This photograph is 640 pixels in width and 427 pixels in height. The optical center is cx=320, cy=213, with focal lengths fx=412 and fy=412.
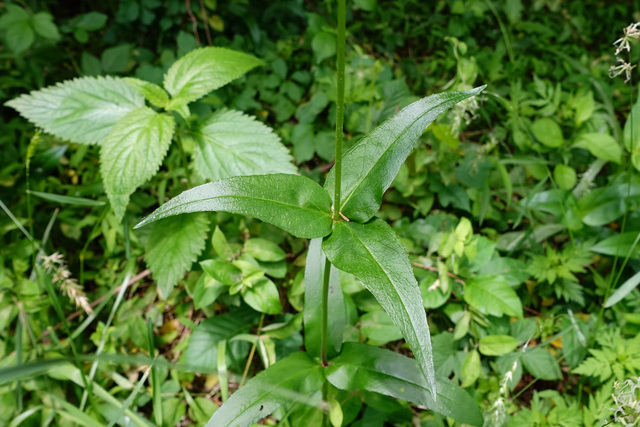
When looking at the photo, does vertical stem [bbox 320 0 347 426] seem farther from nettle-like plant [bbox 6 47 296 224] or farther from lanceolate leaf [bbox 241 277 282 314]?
nettle-like plant [bbox 6 47 296 224]

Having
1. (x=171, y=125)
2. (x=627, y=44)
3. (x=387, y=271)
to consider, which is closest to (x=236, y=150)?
(x=171, y=125)

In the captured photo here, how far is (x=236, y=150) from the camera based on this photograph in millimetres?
1612

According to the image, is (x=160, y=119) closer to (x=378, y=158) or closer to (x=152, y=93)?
(x=152, y=93)

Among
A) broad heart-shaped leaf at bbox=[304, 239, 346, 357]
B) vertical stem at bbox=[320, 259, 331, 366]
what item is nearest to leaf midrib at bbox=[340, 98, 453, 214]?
vertical stem at bbox=[320, 259, 331, 366]

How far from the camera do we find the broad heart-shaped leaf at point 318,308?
1330 mm

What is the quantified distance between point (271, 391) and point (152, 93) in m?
1.17

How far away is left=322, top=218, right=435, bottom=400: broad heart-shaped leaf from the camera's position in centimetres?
86

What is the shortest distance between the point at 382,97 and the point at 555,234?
119 cm

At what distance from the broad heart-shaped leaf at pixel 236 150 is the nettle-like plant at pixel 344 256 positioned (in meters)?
0.43

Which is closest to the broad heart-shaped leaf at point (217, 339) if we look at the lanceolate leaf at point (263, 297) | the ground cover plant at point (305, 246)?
the ground cover plant at point (305, 246)

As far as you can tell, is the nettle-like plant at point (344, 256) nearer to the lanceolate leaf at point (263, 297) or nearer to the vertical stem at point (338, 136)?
the vertical stem at point (338, 136)

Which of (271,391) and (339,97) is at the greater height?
(339,97)

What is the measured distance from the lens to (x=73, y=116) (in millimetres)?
1601

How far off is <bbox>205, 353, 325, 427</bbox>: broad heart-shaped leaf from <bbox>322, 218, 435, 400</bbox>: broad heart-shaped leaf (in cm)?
50
